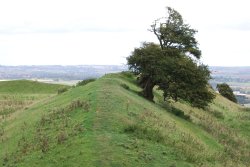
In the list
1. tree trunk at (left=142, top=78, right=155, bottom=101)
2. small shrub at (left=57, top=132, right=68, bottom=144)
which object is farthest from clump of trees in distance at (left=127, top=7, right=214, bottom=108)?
small shrub at (left=57, top=132, right=68, bottom=144)

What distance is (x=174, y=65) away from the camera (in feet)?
141

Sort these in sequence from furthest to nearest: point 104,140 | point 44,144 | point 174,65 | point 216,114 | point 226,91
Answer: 1. point 226,91
2. point 216,114
3. point 174,65
4. point 44,144
5. point 104,140

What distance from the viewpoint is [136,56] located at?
45281 millimetres

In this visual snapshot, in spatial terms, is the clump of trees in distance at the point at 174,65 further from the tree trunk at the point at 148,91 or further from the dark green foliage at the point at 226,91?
the dark green foliage at the point at 226,91

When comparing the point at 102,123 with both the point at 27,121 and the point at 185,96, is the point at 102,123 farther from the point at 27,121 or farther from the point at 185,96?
the point at 185,96

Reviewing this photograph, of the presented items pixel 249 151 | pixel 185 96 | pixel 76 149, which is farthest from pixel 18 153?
pixel 185 96

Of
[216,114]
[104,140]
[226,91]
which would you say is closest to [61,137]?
[104,140]

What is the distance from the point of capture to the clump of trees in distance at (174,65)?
1692 inches

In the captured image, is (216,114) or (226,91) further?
(226,91)

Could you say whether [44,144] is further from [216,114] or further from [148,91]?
[216,114]

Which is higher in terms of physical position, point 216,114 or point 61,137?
point 61,137

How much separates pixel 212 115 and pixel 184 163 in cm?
3548

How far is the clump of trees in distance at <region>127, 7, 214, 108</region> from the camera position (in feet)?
141

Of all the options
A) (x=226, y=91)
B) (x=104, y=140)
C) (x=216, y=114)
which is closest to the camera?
(x=104, y=140)
